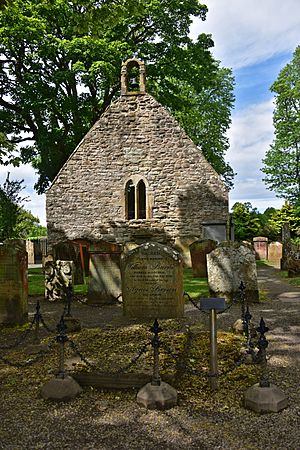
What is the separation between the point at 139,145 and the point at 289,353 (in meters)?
14.6

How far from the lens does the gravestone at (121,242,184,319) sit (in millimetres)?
7379

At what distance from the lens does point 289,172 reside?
106 feet

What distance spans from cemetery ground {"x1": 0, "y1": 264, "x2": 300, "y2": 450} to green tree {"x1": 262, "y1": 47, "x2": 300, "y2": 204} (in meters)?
27.3

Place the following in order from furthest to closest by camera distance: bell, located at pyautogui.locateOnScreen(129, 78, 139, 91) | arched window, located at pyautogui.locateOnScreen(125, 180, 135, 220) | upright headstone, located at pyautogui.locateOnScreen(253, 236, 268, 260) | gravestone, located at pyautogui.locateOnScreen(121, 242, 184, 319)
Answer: upright headstone, located at pyautogui.locateOnScreen(253, 236, 268, 260)
bell, located at pyautogui.locateOnScreen(129, 78, 139, 91)
arched window, located at pyautogui.locateOnScreen(125, 180, 135, 220)
gravestone, located at pyautogui.locateOnScreen(121, 242, 184, 319)

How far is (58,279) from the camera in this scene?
10555 millimetres

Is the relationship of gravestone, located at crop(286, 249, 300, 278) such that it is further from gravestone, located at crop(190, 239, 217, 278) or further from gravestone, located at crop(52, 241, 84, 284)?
gravestone, located at crop(52, 241, 84, 284)

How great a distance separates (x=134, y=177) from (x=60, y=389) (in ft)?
50.0

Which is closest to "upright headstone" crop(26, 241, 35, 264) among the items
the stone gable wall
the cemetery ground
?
the stone gable wall

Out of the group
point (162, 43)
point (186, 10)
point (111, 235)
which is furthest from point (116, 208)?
point (186, 10)

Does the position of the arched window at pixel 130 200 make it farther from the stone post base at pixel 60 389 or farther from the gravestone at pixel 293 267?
the stone post base at pixel 60 389

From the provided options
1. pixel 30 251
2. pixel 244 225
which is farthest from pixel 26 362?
pixel 244 225

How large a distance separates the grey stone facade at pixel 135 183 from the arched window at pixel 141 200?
144 mm

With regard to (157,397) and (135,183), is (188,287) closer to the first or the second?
(157,397)

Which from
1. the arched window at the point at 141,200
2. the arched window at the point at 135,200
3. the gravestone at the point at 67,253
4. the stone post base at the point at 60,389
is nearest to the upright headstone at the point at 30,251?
the arched window at the point at 135,200
